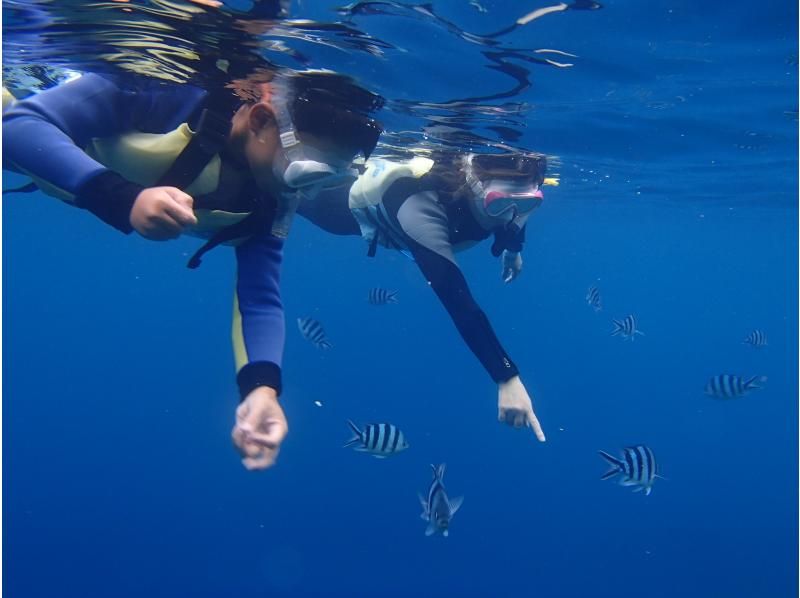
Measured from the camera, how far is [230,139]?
450cm

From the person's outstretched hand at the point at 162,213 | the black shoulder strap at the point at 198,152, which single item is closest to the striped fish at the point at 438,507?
the black shoulder strap at the point at 198,152

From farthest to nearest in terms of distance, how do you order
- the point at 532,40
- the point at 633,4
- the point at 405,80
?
the point at 405,80 < the point at 532,40 < the point at 633,4

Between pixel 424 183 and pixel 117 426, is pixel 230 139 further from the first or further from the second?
pixel 117 426

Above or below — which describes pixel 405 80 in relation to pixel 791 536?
above

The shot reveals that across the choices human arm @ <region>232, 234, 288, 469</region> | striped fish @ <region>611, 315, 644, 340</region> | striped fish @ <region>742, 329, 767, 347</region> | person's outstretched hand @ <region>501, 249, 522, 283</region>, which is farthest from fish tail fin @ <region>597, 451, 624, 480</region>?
striped fish @ <region>742, 329, 767, 347</region>

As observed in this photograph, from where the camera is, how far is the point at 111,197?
3.12 m

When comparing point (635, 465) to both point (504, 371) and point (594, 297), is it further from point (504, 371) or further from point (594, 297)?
point (594, 297)

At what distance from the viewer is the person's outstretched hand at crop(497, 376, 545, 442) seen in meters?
5.31

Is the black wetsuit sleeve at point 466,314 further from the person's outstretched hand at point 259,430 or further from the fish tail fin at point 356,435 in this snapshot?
the person's outstretched hand at point 259,430

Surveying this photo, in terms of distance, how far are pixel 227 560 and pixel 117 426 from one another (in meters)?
27.3

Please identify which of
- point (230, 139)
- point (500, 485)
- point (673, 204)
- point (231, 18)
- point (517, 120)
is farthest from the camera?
point (673, 204)

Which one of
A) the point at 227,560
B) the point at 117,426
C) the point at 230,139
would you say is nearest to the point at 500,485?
the point at 227,560

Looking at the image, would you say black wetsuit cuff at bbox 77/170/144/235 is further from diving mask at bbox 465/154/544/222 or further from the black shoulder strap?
diving mask at bbox 465/154/544/222

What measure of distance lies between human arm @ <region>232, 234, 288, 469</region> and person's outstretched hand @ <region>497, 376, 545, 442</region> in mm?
2019
